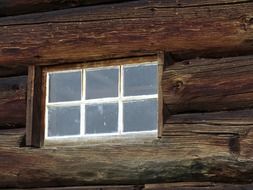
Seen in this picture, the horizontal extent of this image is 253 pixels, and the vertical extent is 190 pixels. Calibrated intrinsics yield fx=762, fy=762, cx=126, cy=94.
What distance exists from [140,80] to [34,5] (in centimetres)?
95

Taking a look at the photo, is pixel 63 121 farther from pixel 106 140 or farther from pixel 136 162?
pixel 136 162

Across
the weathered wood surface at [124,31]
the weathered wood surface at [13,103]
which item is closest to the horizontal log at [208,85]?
the weathered wood surface at [124,31]

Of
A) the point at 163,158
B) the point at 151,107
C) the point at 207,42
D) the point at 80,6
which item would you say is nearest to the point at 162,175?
the point at 163,158

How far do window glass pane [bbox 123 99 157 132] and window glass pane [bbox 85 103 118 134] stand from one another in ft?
0.27

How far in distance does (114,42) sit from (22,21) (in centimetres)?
71

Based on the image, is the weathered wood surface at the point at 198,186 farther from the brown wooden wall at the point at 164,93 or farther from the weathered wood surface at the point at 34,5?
the weathered wood surface at the point at 34,5

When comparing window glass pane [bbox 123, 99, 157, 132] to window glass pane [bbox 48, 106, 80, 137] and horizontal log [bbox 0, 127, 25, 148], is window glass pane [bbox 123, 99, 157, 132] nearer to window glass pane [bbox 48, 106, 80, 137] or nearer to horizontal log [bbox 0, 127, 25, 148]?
window glass pane [bbox 48, 106, 80, 137]

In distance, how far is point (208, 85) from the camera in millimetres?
4504

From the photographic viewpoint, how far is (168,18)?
15.4 feet

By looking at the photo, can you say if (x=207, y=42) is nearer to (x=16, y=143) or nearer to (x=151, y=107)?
(x=151, y=107)

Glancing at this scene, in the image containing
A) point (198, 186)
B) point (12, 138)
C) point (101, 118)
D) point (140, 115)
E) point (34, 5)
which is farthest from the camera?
point (34, 5)

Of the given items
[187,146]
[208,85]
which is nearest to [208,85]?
[208,85]

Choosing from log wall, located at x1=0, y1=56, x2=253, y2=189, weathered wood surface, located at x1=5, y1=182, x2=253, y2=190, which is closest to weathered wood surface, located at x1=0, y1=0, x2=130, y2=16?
log wall, located at x1=0, y1=56, x2=253, y2=189

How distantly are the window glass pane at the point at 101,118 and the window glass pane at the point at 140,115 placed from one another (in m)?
0.08
